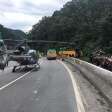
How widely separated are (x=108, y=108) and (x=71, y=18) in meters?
168

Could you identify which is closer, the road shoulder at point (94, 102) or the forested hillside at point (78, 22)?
the road shoulder at point (94, 102)

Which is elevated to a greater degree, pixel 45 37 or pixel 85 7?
pixel 85 7

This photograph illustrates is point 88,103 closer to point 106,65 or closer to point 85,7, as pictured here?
point 106,65

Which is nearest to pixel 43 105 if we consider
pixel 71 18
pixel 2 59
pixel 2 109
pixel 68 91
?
pixel 2 109

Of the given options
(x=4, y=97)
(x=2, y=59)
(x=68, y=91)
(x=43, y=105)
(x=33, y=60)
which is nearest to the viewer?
(x=43, y=105)

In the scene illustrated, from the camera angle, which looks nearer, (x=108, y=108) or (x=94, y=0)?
(x=108, y=108)

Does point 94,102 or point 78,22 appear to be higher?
point 94,102

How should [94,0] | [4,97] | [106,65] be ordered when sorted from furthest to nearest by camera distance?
1. [94,0]
2. [106,65]
3. [4,97]

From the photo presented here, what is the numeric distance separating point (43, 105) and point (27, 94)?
380cm

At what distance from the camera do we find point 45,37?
19562 cm

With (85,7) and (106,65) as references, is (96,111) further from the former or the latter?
(85,7)

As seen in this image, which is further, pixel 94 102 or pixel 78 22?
pixel 78 22

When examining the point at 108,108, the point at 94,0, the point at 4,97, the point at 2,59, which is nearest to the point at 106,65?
the point at 2,59

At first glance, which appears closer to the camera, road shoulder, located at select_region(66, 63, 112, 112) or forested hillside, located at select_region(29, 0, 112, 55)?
road shoulder, located at select_region(66, 63, 112, 112)
